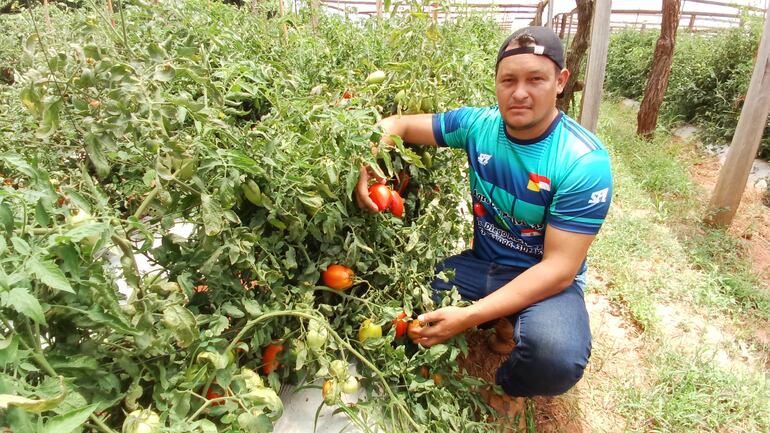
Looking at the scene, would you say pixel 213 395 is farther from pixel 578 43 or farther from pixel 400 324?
pixel 578 43

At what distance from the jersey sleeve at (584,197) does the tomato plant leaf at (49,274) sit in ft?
4.13

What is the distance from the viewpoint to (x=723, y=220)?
3.67 meters

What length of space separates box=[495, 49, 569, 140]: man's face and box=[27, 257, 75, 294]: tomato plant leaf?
124 centimetres

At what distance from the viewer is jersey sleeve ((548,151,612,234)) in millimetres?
1474

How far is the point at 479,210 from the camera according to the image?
1856 millimetres

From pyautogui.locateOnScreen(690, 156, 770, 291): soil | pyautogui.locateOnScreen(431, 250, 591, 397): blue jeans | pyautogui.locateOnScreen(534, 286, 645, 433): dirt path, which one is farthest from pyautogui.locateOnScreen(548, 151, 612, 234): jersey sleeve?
pyautogui.locateOnScreen(690, 156, 770, 291): soil

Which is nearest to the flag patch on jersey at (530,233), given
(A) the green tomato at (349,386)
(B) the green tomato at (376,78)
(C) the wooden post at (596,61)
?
(B) the green tomato at (376,78)

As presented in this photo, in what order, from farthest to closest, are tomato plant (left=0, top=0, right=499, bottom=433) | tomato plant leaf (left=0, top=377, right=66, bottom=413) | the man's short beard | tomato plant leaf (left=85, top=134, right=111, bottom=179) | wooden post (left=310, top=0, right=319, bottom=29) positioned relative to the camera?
wooden post (left=310, top=0, right=319, bottom=29) → the man's short beard → tomato plant leaf (left=85, top=134, right=111, bottom=179) → tomato plant (left=0, top=0, right=499, bottom=433) → tomato plant leaf (left=0, top=377, right=66, bottom=413)

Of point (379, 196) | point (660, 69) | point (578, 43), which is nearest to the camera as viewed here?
point (379, 196)

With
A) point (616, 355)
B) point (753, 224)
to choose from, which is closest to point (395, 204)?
point (616, 355)

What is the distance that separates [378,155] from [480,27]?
2.88 metres

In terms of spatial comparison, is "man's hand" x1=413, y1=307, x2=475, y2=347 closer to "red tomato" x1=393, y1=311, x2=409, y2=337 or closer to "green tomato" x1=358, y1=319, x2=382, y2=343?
"red tomato" x1=393, y1=311, x2=409, y2=337

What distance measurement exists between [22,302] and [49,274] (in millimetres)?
49

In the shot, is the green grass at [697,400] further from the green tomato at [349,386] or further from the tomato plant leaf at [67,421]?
the tomato plant leaf at [67,421]
